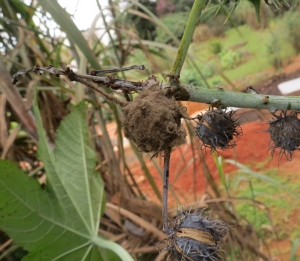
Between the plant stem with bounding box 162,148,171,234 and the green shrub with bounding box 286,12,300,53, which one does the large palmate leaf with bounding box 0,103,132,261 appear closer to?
the plant stem with bounding box 162,148,171,234

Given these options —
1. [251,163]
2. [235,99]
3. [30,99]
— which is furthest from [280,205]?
[235,99]

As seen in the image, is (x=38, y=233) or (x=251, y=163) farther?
(x=251, y=163)

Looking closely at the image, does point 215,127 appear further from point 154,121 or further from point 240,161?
point 240,161

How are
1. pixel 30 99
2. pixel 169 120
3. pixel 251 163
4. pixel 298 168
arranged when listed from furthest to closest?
1. pixel 251 163
2. pixel 298 168
3. pixel 30 99
4. pixel 169 120

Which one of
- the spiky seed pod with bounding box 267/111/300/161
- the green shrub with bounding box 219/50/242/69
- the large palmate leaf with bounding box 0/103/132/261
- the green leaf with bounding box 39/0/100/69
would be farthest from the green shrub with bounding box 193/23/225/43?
the spiky seed pod with bounding box 267/111/300/161

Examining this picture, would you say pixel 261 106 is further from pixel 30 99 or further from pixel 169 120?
pixel 30 99

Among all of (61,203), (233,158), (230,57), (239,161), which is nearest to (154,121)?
(61,203)

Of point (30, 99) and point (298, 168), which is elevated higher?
point (30, 99)
